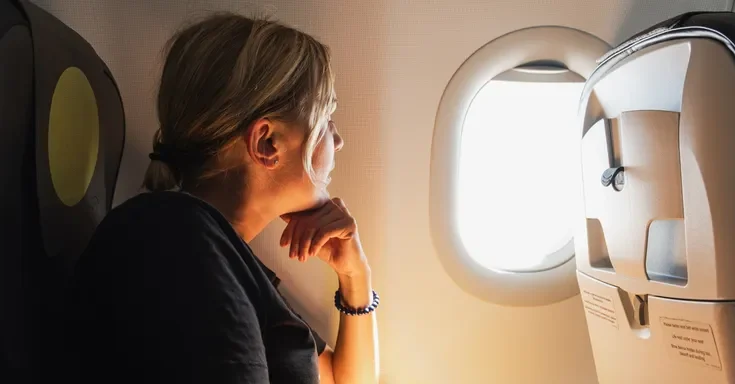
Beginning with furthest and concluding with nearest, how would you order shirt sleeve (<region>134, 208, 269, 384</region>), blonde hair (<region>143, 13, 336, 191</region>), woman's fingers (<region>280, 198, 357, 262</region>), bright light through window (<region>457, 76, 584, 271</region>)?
bright light through window (<region>457, 76, 584, 271</region>) → woman's fingers (<region>280, 198, 357, 262</region>) → blonde hair (<region>143, 13, 336, 191</region>) → shirt sleeve (<region>134, 208, 269, 384</region>)

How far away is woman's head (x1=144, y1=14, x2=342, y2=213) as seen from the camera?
0.88m

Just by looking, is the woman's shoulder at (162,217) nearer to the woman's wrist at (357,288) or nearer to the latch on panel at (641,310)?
the woman's wrist at (357,288)

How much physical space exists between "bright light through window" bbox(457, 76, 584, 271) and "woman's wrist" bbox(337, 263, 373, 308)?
26 cm

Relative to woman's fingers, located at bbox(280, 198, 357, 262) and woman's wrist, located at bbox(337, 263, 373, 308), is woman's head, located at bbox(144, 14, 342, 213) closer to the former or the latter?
woman's fingers, located at bbox(280, 198, 357, 262)

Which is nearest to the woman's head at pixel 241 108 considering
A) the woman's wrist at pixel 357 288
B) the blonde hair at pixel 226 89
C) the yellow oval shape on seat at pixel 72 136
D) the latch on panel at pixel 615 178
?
the blonde hair at pixel 226 89

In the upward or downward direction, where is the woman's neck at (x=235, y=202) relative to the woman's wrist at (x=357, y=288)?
upward

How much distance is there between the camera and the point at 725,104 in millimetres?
751

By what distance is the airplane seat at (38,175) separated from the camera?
745 mm

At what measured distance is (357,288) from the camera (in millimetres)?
1255

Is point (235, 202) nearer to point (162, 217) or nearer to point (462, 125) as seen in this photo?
point (162, 217)

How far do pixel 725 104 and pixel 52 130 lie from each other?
878mm

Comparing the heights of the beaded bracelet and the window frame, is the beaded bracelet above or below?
below

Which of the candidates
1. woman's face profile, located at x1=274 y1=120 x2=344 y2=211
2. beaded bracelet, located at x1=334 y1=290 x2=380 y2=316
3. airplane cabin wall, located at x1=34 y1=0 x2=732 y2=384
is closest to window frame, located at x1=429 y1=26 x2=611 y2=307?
airplane cabin wall, located at x1=34 y1=0 x2=732 y2=384

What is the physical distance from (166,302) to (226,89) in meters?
0.34
